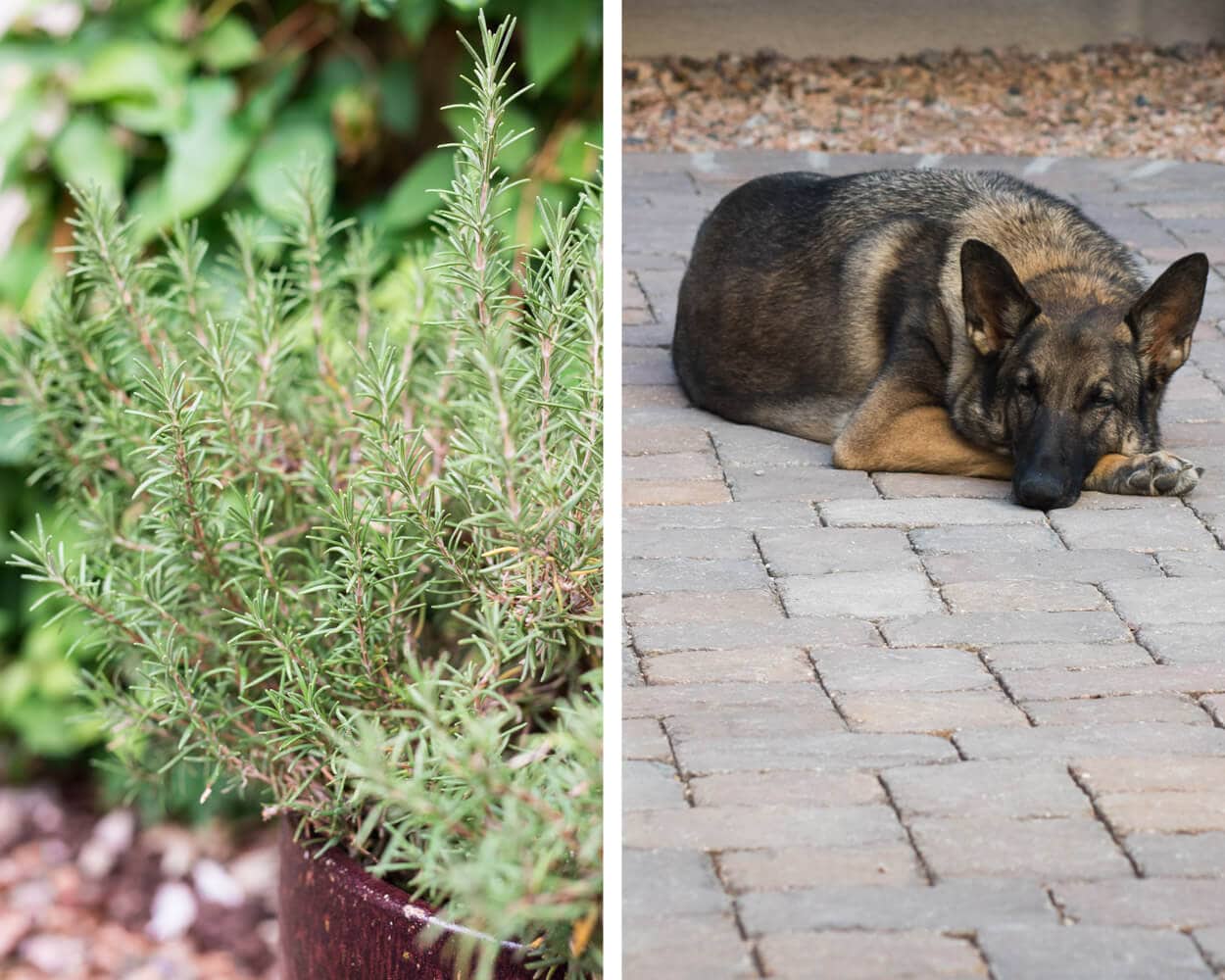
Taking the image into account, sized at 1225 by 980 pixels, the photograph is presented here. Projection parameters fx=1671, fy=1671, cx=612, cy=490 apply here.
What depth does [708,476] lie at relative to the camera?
9.81 feet

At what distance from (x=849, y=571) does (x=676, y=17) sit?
2865 millimetres

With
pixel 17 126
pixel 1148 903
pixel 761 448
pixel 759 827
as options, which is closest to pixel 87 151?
pixel 17 126

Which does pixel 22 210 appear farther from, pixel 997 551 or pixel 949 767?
pixel 949 767

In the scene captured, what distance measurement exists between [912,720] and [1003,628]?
1.11 ft

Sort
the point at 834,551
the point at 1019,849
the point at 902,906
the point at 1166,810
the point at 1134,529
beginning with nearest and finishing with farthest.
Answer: the point at 902,906, the point at 1019,849, the point at 1166,810, the point at 834,551, the point at 1134,529

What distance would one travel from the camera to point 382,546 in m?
1.47

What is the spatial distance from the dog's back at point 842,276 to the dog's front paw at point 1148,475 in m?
0.36

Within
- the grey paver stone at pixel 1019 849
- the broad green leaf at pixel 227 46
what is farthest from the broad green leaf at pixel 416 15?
the grey paver stone at pixel 1019 849

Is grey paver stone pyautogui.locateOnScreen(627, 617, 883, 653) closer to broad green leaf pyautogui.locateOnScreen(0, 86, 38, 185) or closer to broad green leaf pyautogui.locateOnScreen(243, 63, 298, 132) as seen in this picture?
broad green leaf pyautogui.locateOnScreen(243, 63, 298, 132)

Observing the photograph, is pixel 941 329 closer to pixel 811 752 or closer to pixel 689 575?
pixel 689 575

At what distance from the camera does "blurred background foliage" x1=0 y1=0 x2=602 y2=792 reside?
3.01 metres

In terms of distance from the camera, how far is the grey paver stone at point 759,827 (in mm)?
1631

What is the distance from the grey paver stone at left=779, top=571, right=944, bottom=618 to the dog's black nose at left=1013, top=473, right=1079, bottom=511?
44 cm

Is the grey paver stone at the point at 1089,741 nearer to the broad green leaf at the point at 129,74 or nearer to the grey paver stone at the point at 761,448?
the grey paver stone at the point at 761,448
